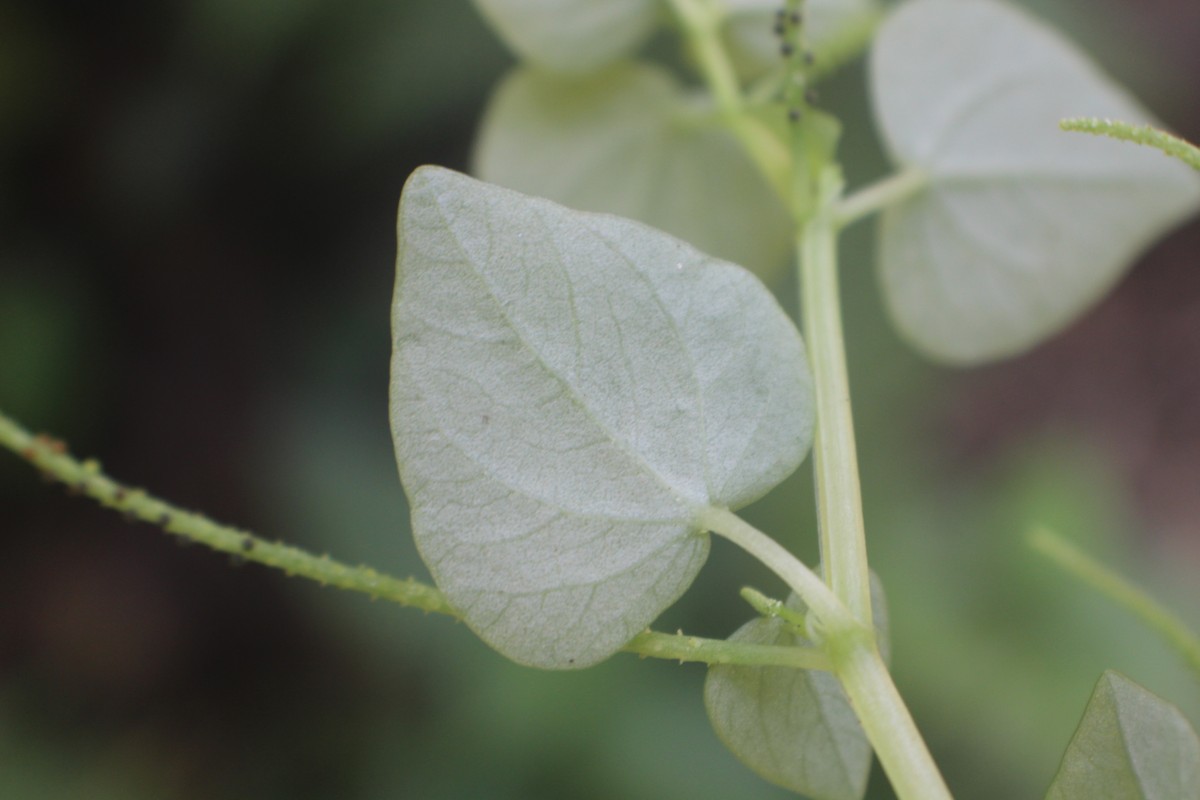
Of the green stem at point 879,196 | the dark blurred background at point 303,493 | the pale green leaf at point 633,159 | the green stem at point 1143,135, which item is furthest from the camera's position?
the dark blurred background at point 303,493

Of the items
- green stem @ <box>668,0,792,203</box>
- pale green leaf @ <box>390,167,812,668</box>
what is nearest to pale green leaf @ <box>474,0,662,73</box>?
green stem @ <box>668,0,792,203</box>

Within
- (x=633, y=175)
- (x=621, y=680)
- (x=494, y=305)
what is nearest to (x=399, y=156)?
(x=621, y=680)

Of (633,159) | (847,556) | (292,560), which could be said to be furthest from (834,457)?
(633,159)

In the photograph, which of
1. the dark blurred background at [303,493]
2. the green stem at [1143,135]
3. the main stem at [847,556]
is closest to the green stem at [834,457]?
the main stem at [847,556]

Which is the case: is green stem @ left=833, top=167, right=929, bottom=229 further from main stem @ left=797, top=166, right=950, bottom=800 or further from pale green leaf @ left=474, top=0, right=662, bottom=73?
pale green leaf @ left=474, top=0, right=662, bottom=73

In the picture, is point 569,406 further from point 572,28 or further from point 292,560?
point 572,28

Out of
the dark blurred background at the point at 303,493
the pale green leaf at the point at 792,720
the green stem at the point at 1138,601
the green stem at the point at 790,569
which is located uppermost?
the green stem at the point at 790,569

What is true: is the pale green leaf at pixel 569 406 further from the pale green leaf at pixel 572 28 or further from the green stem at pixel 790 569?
the pale green leaf at pixel 572 28

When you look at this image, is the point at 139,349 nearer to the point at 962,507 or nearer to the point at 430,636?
the point at 430,636
